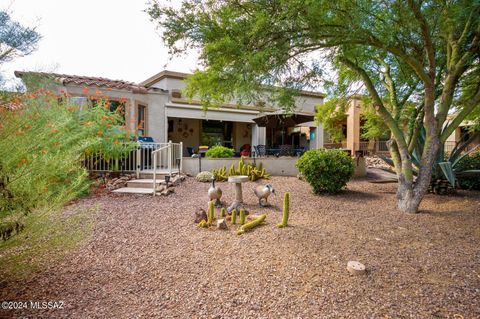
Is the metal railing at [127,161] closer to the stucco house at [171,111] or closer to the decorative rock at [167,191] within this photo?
the decorative rock at [167,191]

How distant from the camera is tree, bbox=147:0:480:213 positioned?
14.1ft

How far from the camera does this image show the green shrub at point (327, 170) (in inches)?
310

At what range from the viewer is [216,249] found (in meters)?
4.16

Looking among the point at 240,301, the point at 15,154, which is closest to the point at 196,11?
the point at 15,154

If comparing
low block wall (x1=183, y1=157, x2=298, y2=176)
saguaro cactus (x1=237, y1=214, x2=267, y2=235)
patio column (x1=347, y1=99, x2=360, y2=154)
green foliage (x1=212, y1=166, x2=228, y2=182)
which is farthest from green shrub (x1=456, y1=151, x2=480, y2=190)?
patio column (x1=347, y1=99, x2=360, y2=154)

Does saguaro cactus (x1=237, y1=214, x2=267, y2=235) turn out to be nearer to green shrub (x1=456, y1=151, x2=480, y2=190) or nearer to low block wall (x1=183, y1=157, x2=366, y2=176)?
low block wall (x1=183, y1=157, x2=366, y2=176)

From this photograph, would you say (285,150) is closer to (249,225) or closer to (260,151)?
(260,151)

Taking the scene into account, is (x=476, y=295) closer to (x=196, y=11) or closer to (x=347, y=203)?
(x=347, y=203)

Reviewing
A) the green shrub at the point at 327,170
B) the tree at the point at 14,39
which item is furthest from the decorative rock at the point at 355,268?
the tree at the point at 14,39

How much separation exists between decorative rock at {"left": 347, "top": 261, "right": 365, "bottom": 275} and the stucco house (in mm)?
5347

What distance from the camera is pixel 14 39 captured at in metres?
3.48

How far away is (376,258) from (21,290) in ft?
14.4

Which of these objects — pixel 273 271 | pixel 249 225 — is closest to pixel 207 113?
pixel 249 225

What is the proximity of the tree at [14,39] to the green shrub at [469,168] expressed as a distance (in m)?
10.8
